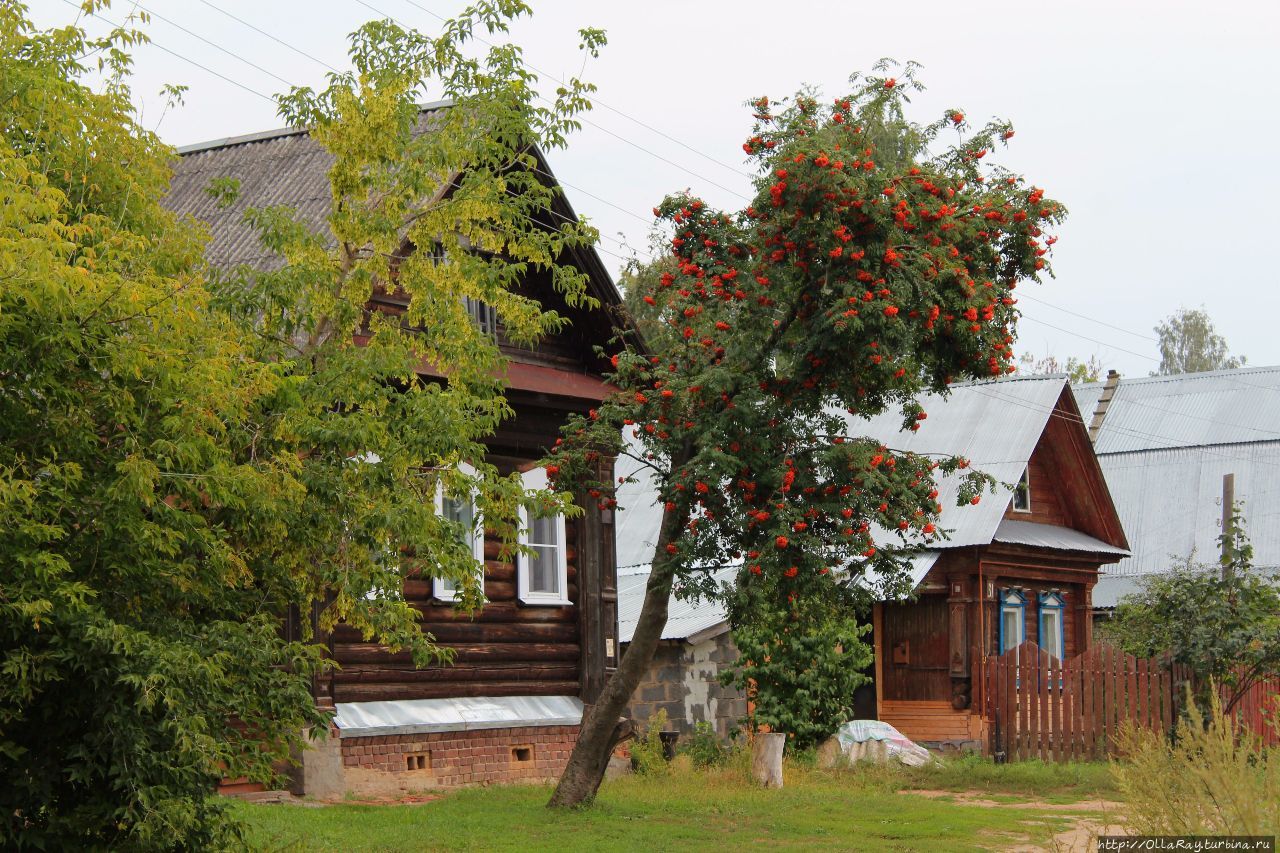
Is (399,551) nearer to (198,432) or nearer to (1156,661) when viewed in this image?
(198,432)

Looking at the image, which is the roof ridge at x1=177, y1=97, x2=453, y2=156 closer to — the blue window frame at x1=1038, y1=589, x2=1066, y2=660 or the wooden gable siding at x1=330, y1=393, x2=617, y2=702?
the wooden gable siding at x1=330, y1=393, x2=617, y2=702

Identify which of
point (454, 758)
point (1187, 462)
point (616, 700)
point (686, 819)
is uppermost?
point (1187, 462)

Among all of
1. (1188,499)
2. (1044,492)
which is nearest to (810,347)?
(1044,492)

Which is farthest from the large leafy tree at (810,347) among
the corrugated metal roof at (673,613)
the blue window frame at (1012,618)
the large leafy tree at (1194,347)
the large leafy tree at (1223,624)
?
the large leafy tree at (1194,347)

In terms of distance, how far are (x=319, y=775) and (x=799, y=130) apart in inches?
304

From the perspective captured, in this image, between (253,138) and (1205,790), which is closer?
(1205,790)

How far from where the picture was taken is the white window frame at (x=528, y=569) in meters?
18.5

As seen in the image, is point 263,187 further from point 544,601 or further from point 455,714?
point 455,714

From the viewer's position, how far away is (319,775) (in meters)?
15.5

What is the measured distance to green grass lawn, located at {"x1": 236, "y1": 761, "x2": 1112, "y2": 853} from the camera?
12711mm

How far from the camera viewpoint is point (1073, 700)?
21.7 metres

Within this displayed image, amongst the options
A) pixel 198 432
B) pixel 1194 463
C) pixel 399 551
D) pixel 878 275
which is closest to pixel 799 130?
pixel 878 275

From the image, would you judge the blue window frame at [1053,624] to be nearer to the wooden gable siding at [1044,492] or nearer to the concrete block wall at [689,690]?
the wooden gable siding at [1044,492]

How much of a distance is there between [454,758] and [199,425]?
946 cm
